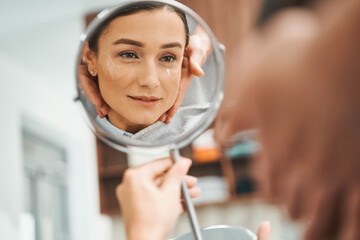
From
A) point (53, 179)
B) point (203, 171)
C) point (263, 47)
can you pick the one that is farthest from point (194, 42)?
point (53, 179)

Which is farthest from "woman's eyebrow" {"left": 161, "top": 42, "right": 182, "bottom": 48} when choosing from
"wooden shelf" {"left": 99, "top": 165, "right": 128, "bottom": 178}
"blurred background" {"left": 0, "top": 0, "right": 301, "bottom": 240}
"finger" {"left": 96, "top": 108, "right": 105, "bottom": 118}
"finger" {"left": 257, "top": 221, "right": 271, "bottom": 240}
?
"wooden shelf" {"left": 99, "top": 165, "right": 128, "bottom": 178}

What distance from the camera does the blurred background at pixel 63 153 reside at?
178 cm

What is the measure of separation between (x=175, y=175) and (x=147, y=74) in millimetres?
112

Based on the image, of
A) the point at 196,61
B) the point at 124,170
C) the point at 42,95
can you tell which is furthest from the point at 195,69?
the point at 124,170

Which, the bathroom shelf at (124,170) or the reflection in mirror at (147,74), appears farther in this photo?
the bathroom shelf at (124,170)

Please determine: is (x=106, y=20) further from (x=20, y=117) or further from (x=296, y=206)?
(x=20, y=117)

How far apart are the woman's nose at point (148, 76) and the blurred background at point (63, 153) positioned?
48.6 inches

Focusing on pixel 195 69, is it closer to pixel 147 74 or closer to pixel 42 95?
pixel 147 74

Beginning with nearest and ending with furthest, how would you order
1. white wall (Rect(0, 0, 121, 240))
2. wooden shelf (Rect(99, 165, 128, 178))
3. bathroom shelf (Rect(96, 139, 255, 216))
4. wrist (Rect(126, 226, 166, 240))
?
wrist (Rect(126, 226, 166, 240)) → white wall (Rect(0, 0, 121, 240)) → bathroom shelf (Rect(96, 139, 255, 216)) → wooden shelf (Rect(99, 165, 128, 178))

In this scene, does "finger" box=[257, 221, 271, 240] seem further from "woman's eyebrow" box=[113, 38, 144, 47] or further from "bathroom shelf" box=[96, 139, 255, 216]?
"bathroom shelf" box=[96, 139, 255, 216]

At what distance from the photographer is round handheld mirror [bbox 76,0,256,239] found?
1.46 ft

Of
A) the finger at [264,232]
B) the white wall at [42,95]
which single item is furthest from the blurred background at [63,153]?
the finger at [264,232]

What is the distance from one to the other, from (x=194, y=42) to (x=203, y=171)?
185 centimetres

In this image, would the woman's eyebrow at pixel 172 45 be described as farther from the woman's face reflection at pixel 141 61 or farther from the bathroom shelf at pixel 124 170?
the bathroom shelf at pixel 124 170
